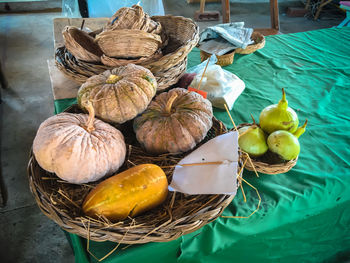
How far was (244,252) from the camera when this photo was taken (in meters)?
0.85

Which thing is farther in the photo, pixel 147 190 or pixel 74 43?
pixel 74 43

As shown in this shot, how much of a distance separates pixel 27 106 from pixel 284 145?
8.18 ft

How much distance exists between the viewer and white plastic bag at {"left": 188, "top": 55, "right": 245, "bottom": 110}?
1.15 m

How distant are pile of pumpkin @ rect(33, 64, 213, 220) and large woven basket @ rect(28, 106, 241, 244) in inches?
1.2

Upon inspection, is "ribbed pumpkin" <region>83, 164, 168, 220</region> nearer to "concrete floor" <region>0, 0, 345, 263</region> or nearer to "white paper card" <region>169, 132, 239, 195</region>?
"white paper card" <region>169, 132, 239, 195</region>

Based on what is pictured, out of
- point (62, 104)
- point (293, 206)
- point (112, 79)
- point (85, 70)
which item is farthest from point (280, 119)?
point (62, 104)

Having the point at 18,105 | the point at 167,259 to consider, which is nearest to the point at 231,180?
the point at 167,259

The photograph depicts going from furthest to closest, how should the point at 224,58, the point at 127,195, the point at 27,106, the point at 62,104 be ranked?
the point at 27,106
the point at 224,58
the point at 62,104
the point at 127,195

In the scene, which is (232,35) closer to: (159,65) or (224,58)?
(224,58)

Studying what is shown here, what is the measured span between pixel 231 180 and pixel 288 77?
1120mm

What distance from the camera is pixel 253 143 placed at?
83cm

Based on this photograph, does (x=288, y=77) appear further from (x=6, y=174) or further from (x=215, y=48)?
(x=6, y=174)

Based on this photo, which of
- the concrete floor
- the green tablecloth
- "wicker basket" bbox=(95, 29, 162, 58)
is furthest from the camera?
the concrete floor

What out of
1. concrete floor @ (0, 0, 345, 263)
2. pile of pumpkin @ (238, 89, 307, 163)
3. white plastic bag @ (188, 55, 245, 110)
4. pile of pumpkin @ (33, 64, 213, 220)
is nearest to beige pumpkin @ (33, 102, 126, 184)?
pile of pumpkin @ (33, 64, 213, 220)
